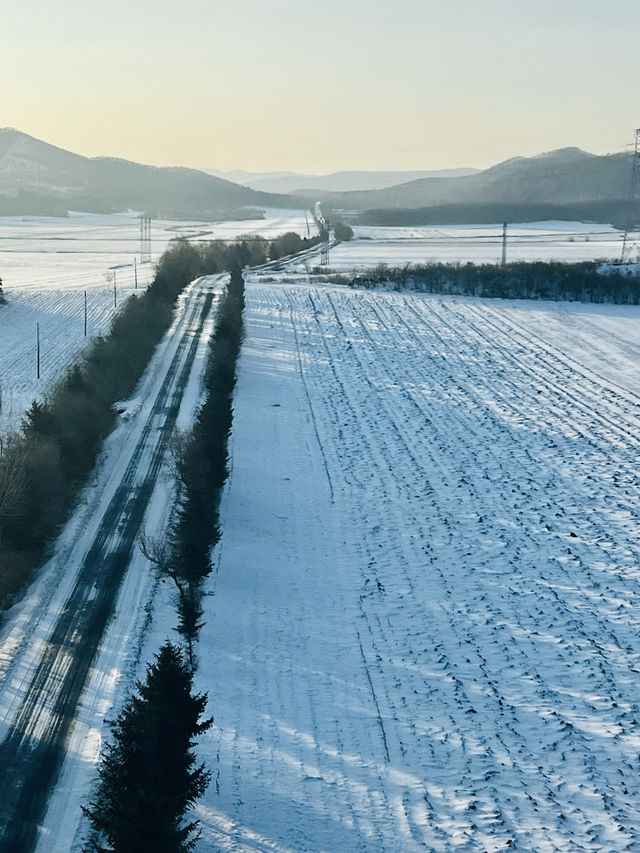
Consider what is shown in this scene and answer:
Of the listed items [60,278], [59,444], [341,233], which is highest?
[341,233]

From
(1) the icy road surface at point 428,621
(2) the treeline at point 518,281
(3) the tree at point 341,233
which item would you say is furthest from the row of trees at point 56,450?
(3) the tree at point 341,233

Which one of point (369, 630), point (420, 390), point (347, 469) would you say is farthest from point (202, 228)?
point (369, 630)

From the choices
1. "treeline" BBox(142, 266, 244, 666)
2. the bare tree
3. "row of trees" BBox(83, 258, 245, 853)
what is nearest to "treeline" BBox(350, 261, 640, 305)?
"treeline" BBox(142, 266, 244, 666)

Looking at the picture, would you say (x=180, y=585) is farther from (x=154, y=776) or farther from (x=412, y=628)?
(x=154, y=776)

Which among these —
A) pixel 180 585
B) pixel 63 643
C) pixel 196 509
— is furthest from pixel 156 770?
pixel 196 509

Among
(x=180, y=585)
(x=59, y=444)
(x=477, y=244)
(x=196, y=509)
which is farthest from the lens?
(x=477, y=244)

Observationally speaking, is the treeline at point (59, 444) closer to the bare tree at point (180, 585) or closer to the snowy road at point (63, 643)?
the snowy road at point (63, 643)

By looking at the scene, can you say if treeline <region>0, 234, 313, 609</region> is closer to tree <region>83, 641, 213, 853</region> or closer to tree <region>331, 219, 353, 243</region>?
tree <region>83, 641, 213, 853</region>
